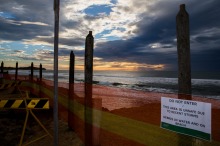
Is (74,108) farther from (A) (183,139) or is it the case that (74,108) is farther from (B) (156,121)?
(A) (183,139)

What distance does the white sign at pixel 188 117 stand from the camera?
3545 millimetres

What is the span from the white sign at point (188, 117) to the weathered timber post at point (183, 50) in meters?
0.33

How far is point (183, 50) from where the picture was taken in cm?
425

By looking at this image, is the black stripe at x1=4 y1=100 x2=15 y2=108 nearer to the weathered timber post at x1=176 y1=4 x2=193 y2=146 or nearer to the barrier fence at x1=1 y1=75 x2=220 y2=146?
the barrier fence at x1=1 y1=75 x2=220 y2=146

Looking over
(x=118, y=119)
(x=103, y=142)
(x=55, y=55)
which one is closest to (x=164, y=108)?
(x=55, y=55)

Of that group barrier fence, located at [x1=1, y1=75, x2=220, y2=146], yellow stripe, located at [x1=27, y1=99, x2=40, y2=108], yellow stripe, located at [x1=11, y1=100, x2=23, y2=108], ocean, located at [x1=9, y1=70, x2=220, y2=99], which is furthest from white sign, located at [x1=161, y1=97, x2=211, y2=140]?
ocean, located at [x1=9, y1=70, x2=220, y2=99]

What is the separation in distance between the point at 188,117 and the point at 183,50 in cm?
127

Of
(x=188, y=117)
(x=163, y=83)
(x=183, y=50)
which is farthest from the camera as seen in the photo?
(x=163, y=83)

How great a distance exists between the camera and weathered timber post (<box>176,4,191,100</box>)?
4219mm

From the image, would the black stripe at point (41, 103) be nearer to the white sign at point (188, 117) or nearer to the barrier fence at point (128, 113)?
the barrier fence at point (128, 113)

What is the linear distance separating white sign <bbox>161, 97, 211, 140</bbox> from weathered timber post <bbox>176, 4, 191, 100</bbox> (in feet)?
1.09

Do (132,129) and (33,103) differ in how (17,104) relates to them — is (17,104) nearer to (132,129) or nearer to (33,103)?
(33,103)

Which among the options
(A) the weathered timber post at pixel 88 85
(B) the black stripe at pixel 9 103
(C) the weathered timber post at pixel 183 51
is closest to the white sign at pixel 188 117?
(C) the weathered timber post at pixel 183 51

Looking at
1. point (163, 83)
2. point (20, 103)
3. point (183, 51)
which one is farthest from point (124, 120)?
point (163, 83)
